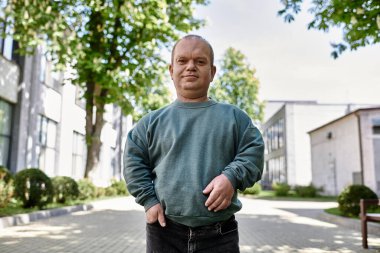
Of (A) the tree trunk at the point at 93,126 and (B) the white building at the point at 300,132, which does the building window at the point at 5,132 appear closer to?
(A) the tree trunk at the point at 93,126

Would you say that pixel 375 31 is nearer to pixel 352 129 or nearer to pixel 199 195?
pixel 199 195

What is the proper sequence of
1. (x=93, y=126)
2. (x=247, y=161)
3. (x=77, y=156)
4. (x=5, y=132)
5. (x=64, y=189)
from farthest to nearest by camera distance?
(x=77, y=156)
(x=93, y=126)
(x=5, y=132)
(x=64, y=189)
(x=247, y=161)

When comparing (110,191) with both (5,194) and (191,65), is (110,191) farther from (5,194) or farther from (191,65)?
(191,65)

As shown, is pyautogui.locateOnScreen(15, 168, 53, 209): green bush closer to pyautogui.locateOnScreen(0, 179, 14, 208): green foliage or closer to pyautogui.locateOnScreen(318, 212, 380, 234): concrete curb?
pyautogui.locateOnScreen(0, 179, 14, 208): green foliage

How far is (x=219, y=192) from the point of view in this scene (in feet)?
6.04

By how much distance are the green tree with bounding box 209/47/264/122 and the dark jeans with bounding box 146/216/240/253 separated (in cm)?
4032

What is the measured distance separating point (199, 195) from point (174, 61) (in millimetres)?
713

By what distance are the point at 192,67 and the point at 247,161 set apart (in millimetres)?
545

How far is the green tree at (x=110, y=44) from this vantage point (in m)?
14.2

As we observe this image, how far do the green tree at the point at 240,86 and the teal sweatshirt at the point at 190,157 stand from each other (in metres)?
40.2

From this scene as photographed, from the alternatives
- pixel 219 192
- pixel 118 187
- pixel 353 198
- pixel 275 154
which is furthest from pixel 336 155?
pixel 219 192

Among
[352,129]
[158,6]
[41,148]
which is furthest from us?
[352,129]

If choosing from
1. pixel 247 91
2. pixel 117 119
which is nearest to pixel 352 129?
pixel 247 91

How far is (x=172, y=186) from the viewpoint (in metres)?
1.94
